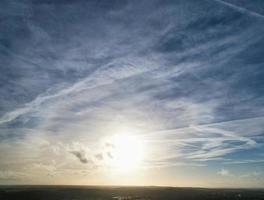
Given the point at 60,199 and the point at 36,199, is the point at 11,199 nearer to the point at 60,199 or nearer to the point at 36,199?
the point at 36,199

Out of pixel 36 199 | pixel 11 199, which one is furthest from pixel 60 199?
pixel 11 199

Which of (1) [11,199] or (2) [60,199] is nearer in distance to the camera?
(1) [11,199]
